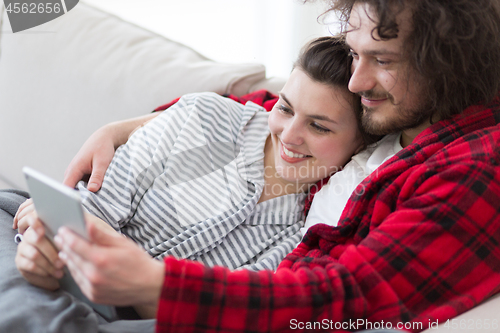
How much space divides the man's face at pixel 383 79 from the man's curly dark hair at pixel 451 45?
0.02m

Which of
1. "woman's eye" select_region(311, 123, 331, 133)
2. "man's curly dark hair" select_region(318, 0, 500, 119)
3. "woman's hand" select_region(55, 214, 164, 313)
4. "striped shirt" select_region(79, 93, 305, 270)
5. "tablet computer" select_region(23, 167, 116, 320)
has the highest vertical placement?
"man's curly dark hair" select_region(318, 0, 500, 119)

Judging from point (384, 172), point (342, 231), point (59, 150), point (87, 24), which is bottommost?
point (59, 150)

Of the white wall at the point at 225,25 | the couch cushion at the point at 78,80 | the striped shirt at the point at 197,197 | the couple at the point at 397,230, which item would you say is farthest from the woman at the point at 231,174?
the white wall at the point at 225,25

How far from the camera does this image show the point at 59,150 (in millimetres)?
1562

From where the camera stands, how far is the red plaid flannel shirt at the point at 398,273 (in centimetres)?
70

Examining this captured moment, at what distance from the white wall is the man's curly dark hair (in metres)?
1.37

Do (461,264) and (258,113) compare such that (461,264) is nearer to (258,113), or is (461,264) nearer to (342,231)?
(342,231)

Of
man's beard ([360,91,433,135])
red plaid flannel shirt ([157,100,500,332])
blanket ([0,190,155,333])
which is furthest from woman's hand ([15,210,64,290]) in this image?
man's beard ([360,91,433,135])

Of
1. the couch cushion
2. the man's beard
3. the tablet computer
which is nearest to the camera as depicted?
the tablet computer

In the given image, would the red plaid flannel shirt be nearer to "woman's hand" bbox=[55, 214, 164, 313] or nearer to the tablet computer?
"woman's hand" bbox=[55, 214, 164, 313]

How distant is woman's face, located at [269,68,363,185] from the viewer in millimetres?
1111

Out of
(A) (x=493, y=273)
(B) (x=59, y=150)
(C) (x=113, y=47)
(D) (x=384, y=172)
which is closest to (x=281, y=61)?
(C) (x=113, y=47)

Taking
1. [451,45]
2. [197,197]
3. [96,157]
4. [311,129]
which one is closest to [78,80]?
[96,157]

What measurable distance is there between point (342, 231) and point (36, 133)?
47.4 inches
